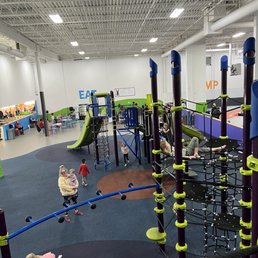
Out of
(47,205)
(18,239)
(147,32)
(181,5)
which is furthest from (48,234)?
(147,32)

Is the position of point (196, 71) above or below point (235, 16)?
below

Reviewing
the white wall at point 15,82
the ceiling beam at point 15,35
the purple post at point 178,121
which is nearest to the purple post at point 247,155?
the purple post at point 178,121

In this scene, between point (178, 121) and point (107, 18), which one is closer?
point (178, 121)

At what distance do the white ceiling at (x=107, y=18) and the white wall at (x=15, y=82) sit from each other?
3.66 m

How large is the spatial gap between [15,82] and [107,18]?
11.2m

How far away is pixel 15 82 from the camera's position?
19266 millimetres

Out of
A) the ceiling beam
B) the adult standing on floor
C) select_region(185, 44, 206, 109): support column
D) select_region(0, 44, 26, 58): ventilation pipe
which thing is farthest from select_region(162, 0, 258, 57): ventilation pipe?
select_region(0, 44, 26, 58): ventilation pipe

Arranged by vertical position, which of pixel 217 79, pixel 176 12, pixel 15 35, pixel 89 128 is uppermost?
pixel 176 12

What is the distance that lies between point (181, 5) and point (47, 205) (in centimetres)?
→ 846

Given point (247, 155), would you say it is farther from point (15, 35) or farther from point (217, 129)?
point (15, 35)

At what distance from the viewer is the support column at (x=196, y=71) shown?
16.7 m

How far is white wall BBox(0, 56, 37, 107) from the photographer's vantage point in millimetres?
17312

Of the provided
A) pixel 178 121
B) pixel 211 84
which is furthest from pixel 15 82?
pixel 178 121

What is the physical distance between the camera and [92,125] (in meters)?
11.6
